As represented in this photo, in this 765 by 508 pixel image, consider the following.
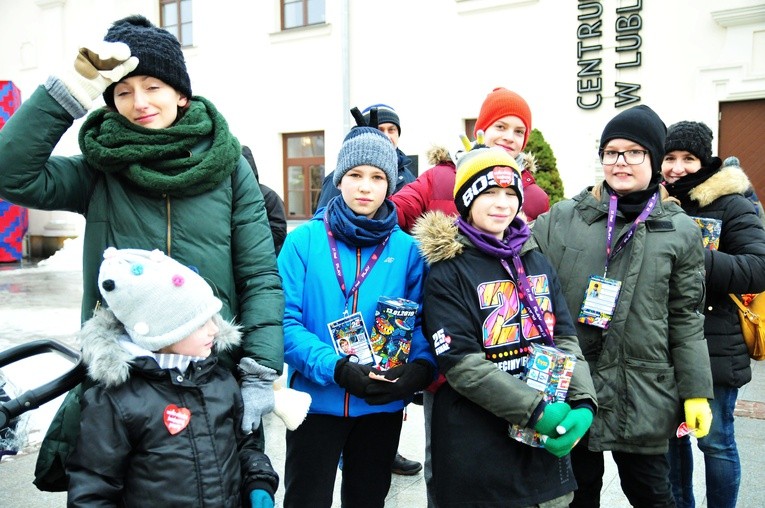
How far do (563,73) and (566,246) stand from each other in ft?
25.7

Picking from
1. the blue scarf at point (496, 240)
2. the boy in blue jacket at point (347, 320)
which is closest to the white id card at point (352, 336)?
the boy in blue jacket at point (347, 320)

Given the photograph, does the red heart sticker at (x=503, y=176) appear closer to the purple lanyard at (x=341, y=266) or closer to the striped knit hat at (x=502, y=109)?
the purple lanyard at (x=341, y=266)

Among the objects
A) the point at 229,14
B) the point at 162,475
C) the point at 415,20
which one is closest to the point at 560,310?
the point at 162,475

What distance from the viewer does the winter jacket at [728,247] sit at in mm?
2924

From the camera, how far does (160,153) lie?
1.88 meters

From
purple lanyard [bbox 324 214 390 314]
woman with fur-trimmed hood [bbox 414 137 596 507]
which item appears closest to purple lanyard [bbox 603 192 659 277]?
woman with fur-trimmed hood [bbox 414 137 596 507]

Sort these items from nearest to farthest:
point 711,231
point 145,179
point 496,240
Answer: point 145,179 → point 496,240 → point 711,231

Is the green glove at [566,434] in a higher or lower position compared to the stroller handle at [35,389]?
lower

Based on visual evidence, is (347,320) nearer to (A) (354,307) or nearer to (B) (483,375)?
(A) (354,307)

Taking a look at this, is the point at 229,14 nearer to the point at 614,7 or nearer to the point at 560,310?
the point at 614,7

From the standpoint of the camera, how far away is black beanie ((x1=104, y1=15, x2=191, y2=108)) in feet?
6.24

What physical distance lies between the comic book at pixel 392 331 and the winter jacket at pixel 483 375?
0.07 m

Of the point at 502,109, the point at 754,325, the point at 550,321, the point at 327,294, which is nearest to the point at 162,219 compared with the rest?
the point at 327,294

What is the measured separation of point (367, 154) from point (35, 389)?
1.40 meters
